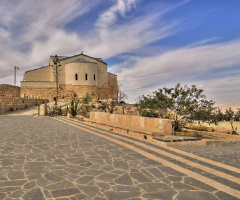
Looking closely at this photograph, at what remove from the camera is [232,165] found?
4.21m

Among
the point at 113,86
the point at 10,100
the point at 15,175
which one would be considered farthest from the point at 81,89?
the point at 15,175

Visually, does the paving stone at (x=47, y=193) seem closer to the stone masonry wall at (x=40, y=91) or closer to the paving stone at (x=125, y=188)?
the paving stone at (x=125, y=188)

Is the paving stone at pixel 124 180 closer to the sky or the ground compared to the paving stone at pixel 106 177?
closer to the ground

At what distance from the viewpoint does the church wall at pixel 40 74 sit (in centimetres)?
4503

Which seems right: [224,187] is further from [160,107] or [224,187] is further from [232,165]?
Result: [160,107]

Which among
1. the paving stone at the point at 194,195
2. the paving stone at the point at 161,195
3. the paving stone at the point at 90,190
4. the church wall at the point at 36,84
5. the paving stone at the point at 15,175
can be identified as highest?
the church wall at the point at 36,84

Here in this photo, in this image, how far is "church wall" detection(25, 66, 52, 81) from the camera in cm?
4503

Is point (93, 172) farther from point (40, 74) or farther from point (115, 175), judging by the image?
point (40, 74)

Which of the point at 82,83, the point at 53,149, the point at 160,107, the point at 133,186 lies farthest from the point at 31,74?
the point at 133,186

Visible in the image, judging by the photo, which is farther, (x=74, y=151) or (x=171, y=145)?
(x=171, y=145)

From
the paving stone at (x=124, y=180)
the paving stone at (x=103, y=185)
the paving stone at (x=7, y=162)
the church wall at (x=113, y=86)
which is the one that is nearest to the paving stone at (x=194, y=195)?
the paving stone at (x=124, y=180)

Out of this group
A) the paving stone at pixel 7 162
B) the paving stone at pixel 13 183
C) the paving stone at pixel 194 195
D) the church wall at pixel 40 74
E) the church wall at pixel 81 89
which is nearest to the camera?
the paving stone at pixel 194 195

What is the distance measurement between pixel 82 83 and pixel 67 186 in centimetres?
4275

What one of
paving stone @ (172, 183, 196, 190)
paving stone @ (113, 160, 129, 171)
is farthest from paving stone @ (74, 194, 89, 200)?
paving stone @ (172, 183, 196, 190)
